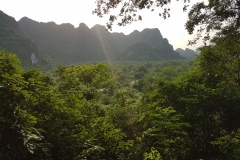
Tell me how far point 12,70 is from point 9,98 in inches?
78.4

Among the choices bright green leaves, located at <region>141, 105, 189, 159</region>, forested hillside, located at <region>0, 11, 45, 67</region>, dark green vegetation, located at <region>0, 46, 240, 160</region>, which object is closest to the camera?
dark green vegetation, located at <region>0, 46, 240, 160</region>

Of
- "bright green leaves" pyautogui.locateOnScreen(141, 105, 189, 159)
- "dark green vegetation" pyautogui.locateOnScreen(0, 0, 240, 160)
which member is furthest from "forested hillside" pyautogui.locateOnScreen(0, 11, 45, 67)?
"bright green leaves" pyautogui.locateOnScreen(141, 105, 189, 159)

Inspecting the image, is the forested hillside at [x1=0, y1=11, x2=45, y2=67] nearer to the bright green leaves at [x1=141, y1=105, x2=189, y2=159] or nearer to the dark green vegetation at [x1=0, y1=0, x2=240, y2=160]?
the dark green vegetation at [x1=0, y1=0, x2=240, y2=160]

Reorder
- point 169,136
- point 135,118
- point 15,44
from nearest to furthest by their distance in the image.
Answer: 1. point 169,136
2. point 135,118
3. point 15,44

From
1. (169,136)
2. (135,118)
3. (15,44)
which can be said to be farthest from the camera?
(15,44)

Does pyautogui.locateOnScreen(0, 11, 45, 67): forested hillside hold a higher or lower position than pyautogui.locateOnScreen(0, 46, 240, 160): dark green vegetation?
higher

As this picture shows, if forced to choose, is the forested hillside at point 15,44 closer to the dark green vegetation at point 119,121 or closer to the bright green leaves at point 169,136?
the dark green vegetation at point 119,121

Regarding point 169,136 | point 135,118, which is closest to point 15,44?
point 135,118

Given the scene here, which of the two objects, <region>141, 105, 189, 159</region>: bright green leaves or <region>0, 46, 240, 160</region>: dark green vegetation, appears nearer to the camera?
<region>0, 46, 240, 160</region>: dark green vegetation

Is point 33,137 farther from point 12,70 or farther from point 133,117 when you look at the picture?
point 133,117

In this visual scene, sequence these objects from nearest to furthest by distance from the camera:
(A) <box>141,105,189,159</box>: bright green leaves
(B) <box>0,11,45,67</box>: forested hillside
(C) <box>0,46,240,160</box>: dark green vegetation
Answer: (C) <box>0,46,240,160</box>: dark green vegetation, (A) <box>141,105,189,159</box>: bright green leaves, (B) <box>0,11,45,67</box>: forested hillside

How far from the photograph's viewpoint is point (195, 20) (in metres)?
10.7

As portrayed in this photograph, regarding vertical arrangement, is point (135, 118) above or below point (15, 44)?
below

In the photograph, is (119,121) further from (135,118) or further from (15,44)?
(15,44)
